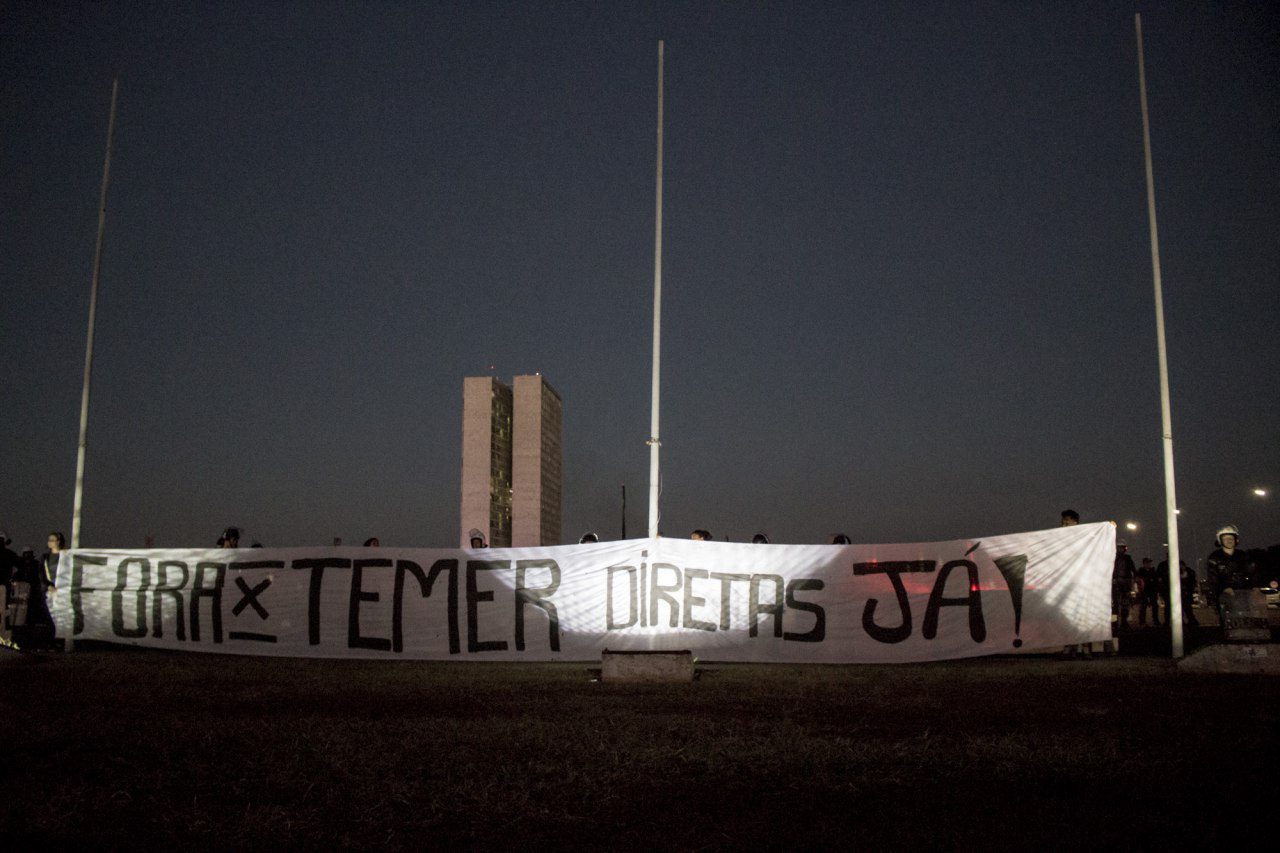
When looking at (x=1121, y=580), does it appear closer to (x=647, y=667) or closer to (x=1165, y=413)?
(x=1165, y=413)

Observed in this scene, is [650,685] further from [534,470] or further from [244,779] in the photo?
[534,470]

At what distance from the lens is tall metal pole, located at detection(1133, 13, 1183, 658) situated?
12.7 m

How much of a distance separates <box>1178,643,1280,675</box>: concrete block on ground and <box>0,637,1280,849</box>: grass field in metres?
1.47

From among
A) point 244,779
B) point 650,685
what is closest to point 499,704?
point 650,685

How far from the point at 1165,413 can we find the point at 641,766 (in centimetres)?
1085

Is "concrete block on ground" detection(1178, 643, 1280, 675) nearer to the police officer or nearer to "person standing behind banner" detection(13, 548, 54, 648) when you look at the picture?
the police officer

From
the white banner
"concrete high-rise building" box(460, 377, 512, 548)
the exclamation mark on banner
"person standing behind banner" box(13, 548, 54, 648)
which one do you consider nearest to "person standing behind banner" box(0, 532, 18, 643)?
"person standing behind banner" box(13, 548, 54, 648)

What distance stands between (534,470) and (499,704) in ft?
522

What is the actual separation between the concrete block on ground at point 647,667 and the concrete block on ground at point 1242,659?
19.1ft

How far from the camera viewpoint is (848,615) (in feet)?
41.2

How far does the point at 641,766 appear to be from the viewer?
5.71m

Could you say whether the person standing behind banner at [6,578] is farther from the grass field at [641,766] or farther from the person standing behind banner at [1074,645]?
the person standing behind banner at [1074,645]

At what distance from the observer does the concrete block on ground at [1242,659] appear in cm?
1098

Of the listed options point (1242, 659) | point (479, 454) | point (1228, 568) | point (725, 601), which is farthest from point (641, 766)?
point (479, 454)
